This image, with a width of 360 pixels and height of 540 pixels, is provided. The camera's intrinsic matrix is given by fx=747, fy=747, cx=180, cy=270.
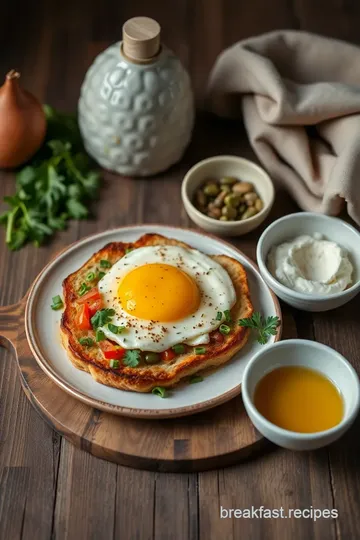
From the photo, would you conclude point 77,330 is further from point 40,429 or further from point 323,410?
point 323,410

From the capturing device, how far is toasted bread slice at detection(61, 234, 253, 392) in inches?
138

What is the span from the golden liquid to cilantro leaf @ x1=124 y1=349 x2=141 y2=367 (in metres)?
0.58

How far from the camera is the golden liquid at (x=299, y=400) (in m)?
3.36

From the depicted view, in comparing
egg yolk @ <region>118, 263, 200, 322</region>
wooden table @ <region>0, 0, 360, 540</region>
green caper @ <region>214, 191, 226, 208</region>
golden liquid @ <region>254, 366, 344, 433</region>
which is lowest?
wooden table @ <region>0, 0, 360, 540</region>

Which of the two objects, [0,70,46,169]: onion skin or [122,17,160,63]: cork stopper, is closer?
[122,17,160,63]: cork stopper

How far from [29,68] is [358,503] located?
370 cm

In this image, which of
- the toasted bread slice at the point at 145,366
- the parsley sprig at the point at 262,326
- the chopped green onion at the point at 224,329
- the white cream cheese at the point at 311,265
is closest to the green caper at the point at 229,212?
the white cream cheese at the point at 311,265

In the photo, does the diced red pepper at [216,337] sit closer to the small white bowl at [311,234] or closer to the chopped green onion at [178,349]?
the chopped green onion at [178,349]

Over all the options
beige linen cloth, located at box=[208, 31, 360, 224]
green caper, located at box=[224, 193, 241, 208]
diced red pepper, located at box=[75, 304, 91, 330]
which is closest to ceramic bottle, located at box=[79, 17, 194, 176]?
beige linen cloth, located at box=[208, 31, 360, 224]

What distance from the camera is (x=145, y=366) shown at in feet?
11.8

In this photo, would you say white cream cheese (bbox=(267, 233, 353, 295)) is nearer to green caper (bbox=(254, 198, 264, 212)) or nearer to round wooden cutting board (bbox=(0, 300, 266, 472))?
green caper (bbox=(254, 198, 264, 212))

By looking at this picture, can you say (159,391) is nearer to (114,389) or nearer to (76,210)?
(114,389)

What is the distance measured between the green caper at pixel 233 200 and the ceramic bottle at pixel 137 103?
50 centimetres

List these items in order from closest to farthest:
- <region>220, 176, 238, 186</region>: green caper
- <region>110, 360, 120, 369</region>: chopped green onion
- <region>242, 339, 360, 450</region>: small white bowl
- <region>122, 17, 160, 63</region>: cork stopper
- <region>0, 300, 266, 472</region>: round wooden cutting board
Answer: <region>242, 339, 360, 450</region>: small white bowl, <region>0, 300, 266, 472</region>: round wooden cutting board, <region>110, 360, 120, 369</region>: chopped green onion, <region>122, 17, 160, 63</region>: cork stopper, <region>220, 176, 238, 186</region>: green caper
